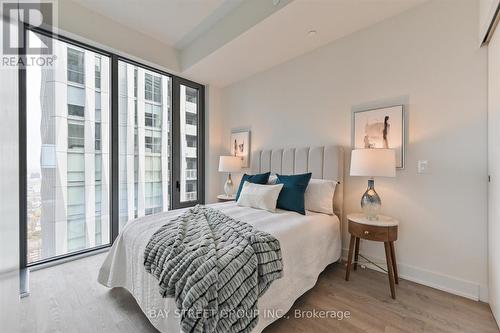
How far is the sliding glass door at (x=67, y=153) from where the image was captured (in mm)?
2293

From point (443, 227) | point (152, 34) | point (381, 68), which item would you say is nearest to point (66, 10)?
point (152, 34)

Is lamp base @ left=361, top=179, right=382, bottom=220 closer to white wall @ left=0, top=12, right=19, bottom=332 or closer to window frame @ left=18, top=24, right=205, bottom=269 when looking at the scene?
white wall @ left=0, top=12, right=19, bottom=332

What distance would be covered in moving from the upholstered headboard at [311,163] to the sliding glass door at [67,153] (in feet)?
7.36

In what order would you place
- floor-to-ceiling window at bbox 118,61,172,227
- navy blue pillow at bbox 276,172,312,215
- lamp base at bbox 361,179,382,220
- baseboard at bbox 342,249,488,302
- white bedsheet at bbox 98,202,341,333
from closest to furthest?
white bedsheet at bbox 98,202,341,333
baseboard at bbox 342,249,488,302
lamp base at bbox 361,179,382,220
navy blue pillow at bbox 276,172,312,215
floor-to-ceiling window at bbox 118,61,172,227

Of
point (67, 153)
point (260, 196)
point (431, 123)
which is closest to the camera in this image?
point (431, 123)

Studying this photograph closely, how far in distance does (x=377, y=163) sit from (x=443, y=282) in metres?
1.25

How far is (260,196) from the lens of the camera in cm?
237

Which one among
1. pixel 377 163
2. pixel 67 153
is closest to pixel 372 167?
pixel 377 163

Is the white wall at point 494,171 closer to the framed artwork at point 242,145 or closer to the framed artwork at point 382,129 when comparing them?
the framed artwork at point 382,129

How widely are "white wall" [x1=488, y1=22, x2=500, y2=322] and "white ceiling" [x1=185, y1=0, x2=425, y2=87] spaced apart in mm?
936

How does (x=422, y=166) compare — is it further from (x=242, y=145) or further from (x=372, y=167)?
(x=242, y=145)

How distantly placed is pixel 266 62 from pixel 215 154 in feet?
6.02

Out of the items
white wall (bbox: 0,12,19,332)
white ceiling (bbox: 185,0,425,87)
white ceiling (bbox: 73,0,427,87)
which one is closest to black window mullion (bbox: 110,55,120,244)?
white ceiling (bbox: 73,0,427,87)

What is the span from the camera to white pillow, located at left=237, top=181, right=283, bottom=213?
90.5 inches
